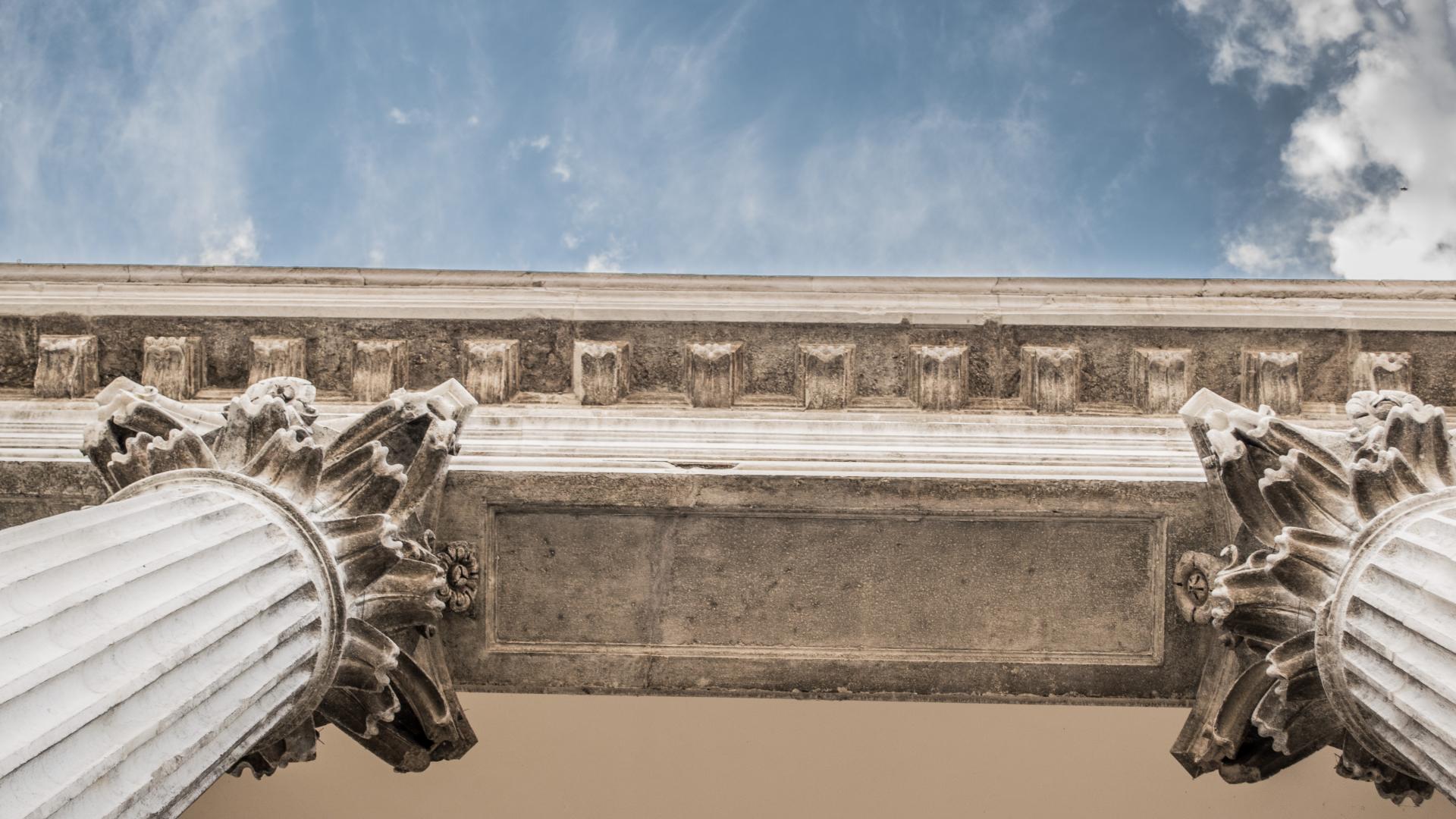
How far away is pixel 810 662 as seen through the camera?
8.31 meters

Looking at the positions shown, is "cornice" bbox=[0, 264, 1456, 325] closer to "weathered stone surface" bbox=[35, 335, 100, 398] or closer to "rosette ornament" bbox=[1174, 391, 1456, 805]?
"weathered stone surface" bbox=[35, 335, 100, 398]

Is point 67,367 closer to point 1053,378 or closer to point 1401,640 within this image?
point 1053,378

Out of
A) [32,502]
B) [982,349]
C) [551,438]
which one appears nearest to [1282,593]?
[982,349]

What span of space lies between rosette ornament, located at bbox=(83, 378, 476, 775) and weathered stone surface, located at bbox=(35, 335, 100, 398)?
196 centimetres

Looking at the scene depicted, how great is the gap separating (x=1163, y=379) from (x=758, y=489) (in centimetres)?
365

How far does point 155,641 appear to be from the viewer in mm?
5094

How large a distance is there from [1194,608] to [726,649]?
3.62 m

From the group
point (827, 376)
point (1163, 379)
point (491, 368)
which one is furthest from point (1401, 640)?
point (491, 368)

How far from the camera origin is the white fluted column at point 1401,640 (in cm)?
534

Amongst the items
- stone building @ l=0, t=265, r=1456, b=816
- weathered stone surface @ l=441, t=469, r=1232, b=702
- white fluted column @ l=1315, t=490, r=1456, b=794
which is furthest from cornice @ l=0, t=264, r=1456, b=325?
white fluted column @ l=1315, t=490, r=1456, b=794

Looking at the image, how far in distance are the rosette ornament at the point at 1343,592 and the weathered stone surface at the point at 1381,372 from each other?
5.88ft

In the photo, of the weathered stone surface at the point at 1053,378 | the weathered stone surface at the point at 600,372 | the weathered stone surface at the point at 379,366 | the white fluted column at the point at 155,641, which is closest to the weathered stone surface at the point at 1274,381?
the weathered stone surface at the point at 1053,378

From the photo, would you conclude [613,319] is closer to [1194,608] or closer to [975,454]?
[975,454]

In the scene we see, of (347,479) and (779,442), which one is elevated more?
(779,442)
